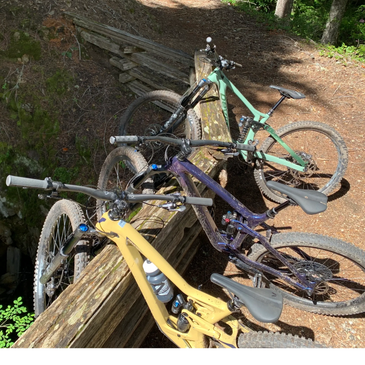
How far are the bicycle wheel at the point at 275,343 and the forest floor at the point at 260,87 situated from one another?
2.73 feet

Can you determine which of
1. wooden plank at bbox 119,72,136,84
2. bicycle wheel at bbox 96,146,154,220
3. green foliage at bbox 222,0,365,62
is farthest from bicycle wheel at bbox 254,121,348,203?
green foliage at bbox 222,0,365,62

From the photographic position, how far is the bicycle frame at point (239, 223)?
2.69m

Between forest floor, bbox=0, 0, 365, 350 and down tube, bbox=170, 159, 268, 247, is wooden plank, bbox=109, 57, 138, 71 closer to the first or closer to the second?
forest floor, bbox=0, 0, 365, 350

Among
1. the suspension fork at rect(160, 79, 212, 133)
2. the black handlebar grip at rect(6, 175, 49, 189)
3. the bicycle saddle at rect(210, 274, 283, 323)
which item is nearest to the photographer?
the black handlebar grip at rect(6, 175, 49, 189)

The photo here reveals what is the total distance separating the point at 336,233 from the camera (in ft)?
12.1

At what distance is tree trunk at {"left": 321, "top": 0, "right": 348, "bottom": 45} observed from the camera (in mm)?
8375

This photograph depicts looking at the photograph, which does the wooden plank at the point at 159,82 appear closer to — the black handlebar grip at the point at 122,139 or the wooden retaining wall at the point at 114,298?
the wooden retaining wall at the point at 114,298

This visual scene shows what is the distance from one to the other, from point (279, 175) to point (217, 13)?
889 cm

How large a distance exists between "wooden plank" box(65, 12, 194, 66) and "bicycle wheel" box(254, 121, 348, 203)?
2250mm

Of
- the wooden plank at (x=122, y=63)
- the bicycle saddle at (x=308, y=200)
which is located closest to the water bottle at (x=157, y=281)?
the bicycle saddle at (x=308, y=200)

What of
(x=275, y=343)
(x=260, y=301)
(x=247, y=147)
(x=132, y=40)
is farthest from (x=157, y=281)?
(x=132, y=40)

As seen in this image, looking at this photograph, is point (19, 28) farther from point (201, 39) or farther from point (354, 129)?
point (354, 129)
